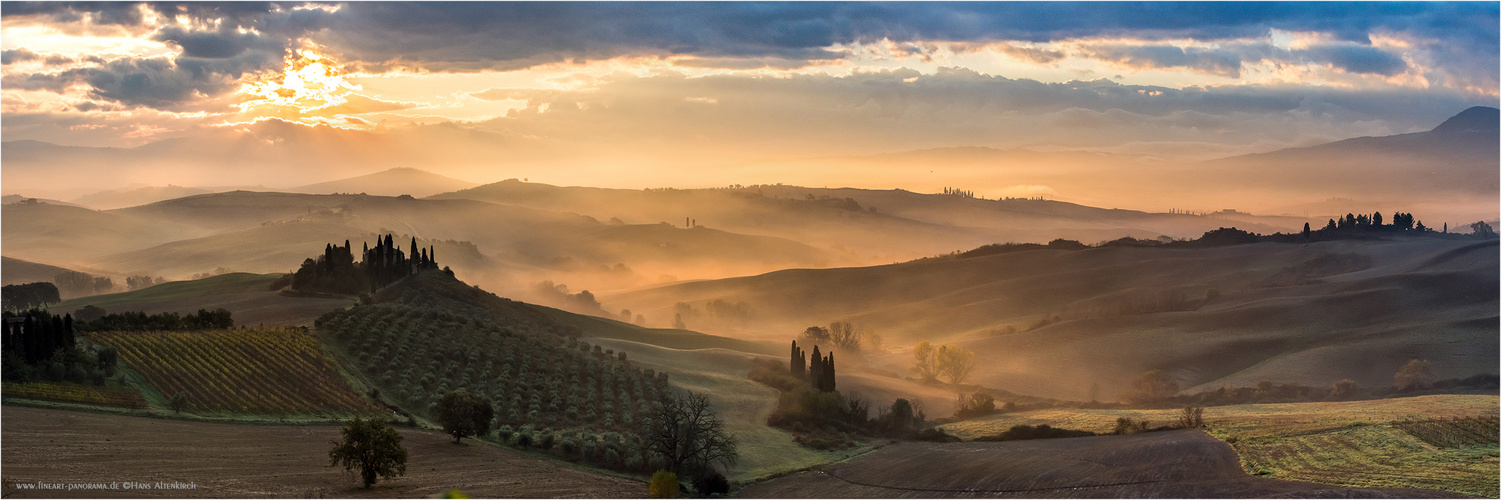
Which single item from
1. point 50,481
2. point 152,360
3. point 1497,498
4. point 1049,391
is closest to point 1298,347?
point 1049,391

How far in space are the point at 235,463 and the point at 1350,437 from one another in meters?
60.1

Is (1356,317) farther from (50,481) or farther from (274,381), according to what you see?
(50,481)

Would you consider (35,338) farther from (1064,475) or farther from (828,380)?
(828,380)

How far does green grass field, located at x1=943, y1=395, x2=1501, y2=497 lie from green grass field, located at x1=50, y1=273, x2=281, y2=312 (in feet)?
270

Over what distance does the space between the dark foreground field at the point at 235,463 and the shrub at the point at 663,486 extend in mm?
662

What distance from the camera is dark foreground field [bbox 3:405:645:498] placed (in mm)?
41562

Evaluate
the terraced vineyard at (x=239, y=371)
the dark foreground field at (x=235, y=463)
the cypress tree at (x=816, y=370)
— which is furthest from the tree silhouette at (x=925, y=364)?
the dark foreground field at (x=235, y=463)

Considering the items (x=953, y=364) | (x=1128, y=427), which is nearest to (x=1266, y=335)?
(x=953, y=364)

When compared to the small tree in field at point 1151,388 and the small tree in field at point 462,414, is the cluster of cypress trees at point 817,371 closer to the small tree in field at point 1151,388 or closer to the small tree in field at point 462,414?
the small tree in field at point 462,414

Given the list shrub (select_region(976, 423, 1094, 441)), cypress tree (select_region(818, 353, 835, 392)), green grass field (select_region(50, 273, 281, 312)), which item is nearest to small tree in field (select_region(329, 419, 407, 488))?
shrub (select_region(976, 423, 1094, 441))

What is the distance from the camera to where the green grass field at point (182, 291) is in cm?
12144

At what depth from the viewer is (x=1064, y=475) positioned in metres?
58.4

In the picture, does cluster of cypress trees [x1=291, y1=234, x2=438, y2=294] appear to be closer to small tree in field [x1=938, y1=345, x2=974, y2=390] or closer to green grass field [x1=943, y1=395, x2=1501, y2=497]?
green grass field [x1=943, y1=395, x2=1501, y2=497]

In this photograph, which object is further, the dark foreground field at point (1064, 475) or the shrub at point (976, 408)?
the shrub at point (976, 408)
